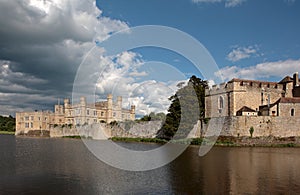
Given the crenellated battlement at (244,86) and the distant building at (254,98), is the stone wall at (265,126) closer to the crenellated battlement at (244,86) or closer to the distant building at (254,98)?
the distant building at (254,98)

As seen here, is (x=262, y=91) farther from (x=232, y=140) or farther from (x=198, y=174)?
(x=198, y=174)

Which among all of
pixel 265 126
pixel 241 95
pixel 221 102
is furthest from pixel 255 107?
pixel 265 126

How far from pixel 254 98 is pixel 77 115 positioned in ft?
160

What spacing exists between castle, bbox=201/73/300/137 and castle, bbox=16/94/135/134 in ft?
125

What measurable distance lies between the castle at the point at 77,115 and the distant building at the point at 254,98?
37.3 m

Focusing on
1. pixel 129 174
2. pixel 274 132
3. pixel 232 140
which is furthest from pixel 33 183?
pixel 274 132

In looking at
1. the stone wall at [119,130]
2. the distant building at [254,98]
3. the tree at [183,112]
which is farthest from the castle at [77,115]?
the distant building at [254,98]

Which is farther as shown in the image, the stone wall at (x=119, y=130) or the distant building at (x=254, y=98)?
Answer: the stone wall at (x=119, y=130)

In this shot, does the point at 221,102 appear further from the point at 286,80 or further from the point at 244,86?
the point at 286,80

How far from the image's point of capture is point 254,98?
38031 mm

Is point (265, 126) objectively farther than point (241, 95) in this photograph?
No

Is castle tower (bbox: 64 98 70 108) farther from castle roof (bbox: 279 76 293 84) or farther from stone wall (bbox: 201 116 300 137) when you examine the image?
castle roof (bbox: 279 76 293 84)

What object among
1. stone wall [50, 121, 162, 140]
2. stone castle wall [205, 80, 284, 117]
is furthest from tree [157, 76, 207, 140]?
stone wall [50, 121, 162, 140]

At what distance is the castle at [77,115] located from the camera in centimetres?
7238
